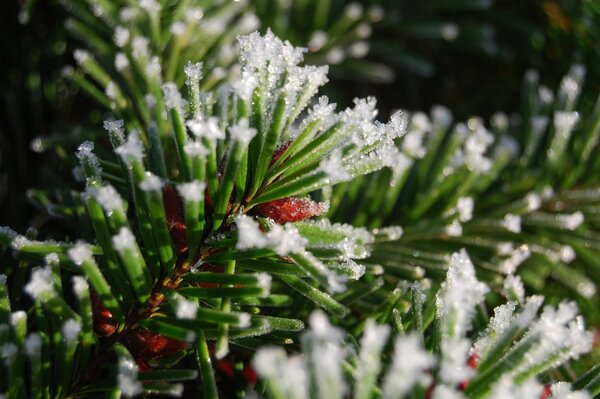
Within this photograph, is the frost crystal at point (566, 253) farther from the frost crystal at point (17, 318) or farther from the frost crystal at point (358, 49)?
the frost crystal at point (17, 318)

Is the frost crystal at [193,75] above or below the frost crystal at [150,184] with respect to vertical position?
above

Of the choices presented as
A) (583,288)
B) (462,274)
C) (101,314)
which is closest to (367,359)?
(462,274)

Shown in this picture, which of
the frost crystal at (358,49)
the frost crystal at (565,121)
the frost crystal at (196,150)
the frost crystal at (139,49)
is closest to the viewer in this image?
the frost crystal at (196,150)

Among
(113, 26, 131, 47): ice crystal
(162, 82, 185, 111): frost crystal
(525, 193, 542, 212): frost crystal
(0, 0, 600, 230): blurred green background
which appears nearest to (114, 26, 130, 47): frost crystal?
(113, 26, 131, 47): ice crystal

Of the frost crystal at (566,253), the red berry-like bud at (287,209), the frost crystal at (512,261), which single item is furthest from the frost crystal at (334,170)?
the frost crystal at (566,253)

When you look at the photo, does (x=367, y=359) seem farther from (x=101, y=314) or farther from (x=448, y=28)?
(x=448, y=28)

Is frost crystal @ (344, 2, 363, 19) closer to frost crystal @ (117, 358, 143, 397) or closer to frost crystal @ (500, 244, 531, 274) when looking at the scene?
frost crystal @ (500, 244, 531, 274)

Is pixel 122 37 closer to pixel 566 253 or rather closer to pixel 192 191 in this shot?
pixel 192 191

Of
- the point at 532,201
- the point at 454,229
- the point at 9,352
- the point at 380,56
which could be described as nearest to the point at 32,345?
the point at 9,352
